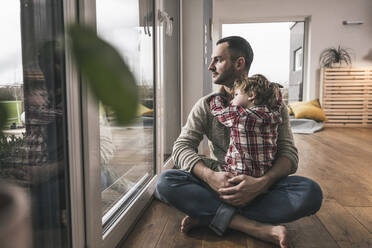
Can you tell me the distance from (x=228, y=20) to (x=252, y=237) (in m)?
4.95

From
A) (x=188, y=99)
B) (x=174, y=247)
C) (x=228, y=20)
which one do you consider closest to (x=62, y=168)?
(x=174, y=247)

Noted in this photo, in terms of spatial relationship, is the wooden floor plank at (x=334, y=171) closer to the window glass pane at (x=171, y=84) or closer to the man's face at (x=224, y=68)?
the man's face at (x=224, y=68)

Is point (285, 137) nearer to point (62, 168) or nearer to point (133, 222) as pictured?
point (133, 222)

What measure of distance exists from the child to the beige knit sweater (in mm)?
76

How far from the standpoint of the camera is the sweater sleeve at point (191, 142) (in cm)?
129

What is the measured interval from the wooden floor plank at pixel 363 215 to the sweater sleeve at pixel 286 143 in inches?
15.0

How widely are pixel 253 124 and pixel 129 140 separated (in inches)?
21.1

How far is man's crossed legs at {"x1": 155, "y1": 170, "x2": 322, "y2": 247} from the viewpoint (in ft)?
3.92

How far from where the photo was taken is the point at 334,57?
5191 millimetres

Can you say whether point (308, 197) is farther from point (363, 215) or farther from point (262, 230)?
point (363, 215)

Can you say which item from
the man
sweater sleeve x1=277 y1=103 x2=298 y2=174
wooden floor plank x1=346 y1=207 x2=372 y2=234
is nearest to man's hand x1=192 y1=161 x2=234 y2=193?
the man

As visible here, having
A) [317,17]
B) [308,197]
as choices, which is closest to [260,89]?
[308,197]

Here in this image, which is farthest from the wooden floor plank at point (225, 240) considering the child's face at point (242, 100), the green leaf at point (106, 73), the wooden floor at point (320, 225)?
the green leaf at point (106, 73)

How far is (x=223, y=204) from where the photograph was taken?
1247mm
